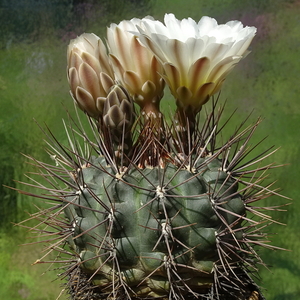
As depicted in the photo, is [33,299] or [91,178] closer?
[91,178]

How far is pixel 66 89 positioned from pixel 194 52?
3.29ft

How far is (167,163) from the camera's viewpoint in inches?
23.3

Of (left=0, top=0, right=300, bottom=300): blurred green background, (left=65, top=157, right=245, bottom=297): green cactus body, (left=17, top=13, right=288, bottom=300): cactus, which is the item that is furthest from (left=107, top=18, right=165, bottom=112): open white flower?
(left=0, top=0, right=300, bottom=300): blurred green background

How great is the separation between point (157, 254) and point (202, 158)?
17 cm

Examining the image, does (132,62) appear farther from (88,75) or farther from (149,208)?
(149,208)

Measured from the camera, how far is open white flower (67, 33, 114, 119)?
0.60 m

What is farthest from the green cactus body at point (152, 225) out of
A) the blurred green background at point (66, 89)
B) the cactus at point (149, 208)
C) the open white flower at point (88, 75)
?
Answer: the blurred green background at point (66, 89)

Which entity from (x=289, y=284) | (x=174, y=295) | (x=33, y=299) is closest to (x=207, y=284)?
(x=174, y=295)

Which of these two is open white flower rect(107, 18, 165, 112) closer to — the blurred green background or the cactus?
the cactus

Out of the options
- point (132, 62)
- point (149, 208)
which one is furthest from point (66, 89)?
point (149, 208)

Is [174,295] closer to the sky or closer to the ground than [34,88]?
closer to the sky

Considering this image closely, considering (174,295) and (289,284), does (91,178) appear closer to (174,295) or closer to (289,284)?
(174,295)

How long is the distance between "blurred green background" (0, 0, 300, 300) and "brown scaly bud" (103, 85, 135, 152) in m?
0.84

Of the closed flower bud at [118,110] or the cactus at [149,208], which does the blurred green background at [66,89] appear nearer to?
the cactus at [149,208]
